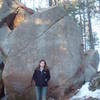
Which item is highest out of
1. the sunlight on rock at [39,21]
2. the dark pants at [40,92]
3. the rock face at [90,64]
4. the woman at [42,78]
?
the sunlight on rock at [39,21]

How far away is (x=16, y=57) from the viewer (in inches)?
458

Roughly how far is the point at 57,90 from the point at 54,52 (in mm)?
1658

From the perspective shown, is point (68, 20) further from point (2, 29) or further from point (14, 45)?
point (2, 29)

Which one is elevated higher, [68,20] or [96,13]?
[68,20]

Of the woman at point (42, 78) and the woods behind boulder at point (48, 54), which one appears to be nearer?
the woman at point (42, 78)

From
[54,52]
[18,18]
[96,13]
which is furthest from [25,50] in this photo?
[96,13]

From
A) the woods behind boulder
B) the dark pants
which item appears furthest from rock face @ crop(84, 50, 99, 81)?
the dark pants

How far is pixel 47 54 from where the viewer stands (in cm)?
1157

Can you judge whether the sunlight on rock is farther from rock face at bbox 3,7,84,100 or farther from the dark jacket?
the dark jacket

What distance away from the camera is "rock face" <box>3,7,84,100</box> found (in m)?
11.3

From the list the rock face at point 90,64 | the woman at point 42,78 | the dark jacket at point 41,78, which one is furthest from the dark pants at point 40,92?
the rock face at point 90,64

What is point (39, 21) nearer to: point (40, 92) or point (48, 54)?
point (48, 54)

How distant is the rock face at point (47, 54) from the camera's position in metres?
11.3

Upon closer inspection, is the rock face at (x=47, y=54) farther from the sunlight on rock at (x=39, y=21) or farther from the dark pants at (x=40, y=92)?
the dark pants at (x=40, y=92)
